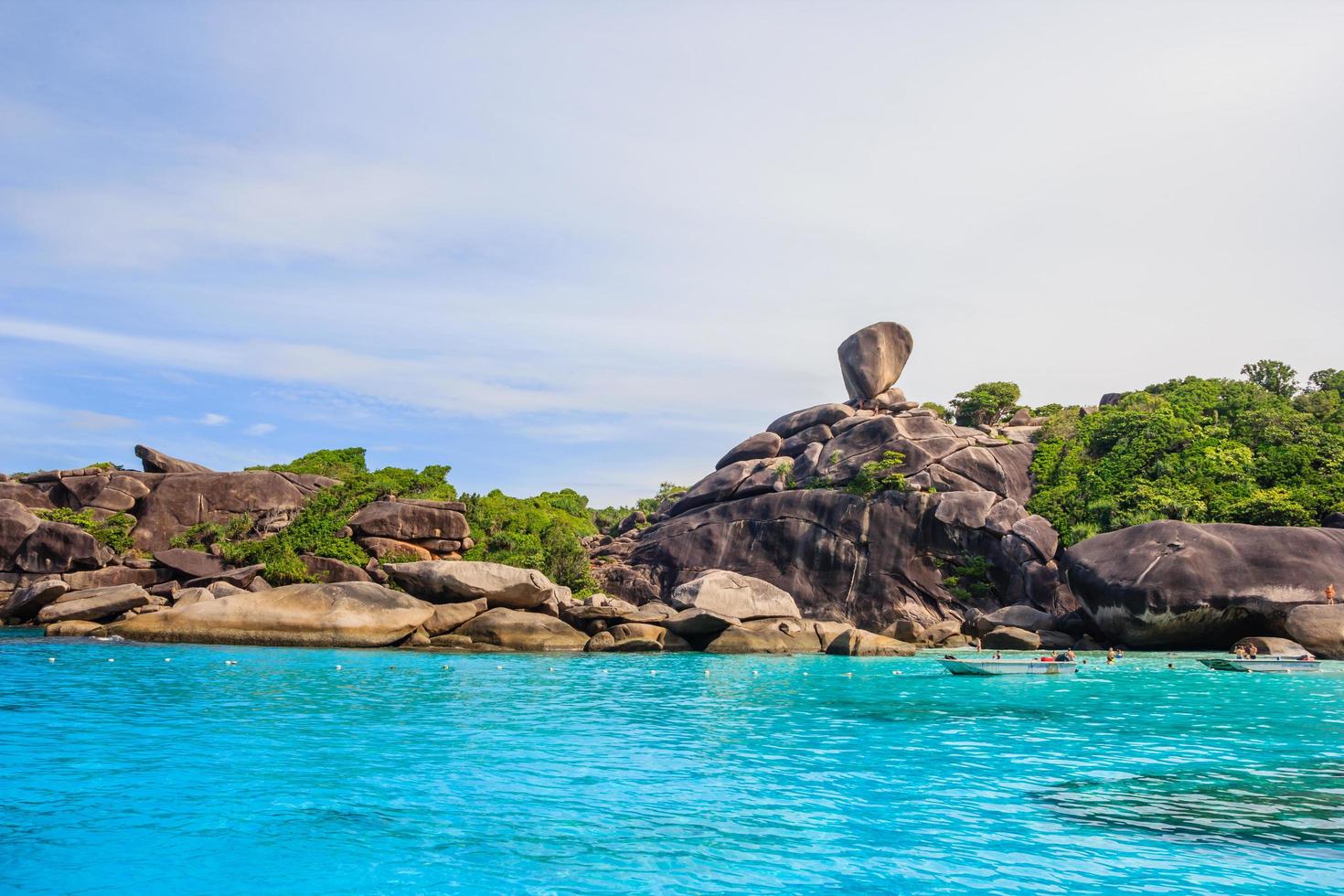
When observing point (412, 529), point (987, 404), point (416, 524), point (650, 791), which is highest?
point (987, 404)

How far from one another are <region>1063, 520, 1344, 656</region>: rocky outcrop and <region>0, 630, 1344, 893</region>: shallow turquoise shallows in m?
13.1

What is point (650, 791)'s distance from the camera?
32.8ft

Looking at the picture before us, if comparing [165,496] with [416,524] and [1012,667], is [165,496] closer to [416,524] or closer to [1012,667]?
[416,524]

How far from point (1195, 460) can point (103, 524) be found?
51.3m

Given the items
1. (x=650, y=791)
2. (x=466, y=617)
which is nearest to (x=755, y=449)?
(x=466, y=617)

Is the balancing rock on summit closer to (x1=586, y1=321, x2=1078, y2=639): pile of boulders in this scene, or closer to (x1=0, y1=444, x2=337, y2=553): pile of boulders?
(x1=586, y1=321, x2=1078, y2=639): pile of boulders

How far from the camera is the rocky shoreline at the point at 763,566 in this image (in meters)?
30.4

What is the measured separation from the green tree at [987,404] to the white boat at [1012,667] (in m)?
35.9

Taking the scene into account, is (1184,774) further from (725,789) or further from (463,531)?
(463,531)

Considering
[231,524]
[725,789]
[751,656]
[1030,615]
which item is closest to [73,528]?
[231,524]

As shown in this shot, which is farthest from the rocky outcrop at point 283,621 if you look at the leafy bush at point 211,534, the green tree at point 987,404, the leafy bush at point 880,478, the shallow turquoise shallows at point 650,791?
the green tree at point 987,404

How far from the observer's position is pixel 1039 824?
8578 mm

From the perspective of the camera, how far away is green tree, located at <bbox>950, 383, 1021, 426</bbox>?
59469 millimetres

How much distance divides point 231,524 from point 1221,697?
38811 millimetres
